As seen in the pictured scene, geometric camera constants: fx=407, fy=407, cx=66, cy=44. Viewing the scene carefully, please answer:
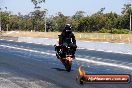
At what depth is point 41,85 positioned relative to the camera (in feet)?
41.8

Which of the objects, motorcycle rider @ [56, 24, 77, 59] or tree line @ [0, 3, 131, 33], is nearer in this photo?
motorcycle rider @ [56, 24, 77, 59]

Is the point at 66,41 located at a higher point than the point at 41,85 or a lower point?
higher

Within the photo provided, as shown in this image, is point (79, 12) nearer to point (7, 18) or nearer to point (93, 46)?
point (7, 18)

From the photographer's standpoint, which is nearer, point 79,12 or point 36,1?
point 36,1

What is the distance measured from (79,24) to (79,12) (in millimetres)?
40407

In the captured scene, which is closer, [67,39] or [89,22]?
[67,39]

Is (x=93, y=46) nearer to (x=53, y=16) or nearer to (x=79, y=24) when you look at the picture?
(x=79, y=24)

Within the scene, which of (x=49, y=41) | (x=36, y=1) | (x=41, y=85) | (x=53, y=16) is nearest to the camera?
(x=41, y=85)

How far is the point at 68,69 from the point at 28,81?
149 inches

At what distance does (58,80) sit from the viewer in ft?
46.2

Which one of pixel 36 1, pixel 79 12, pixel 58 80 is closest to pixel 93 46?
pixel 58 80

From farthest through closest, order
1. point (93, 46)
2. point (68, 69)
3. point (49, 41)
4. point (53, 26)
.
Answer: point (53, 26), point (49, 41), point (93, 46), point (68, 69)

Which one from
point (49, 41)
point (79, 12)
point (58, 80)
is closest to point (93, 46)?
point (49, 41)

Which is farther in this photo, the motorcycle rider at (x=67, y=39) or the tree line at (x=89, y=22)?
the tree line at (x=89, y=22)
